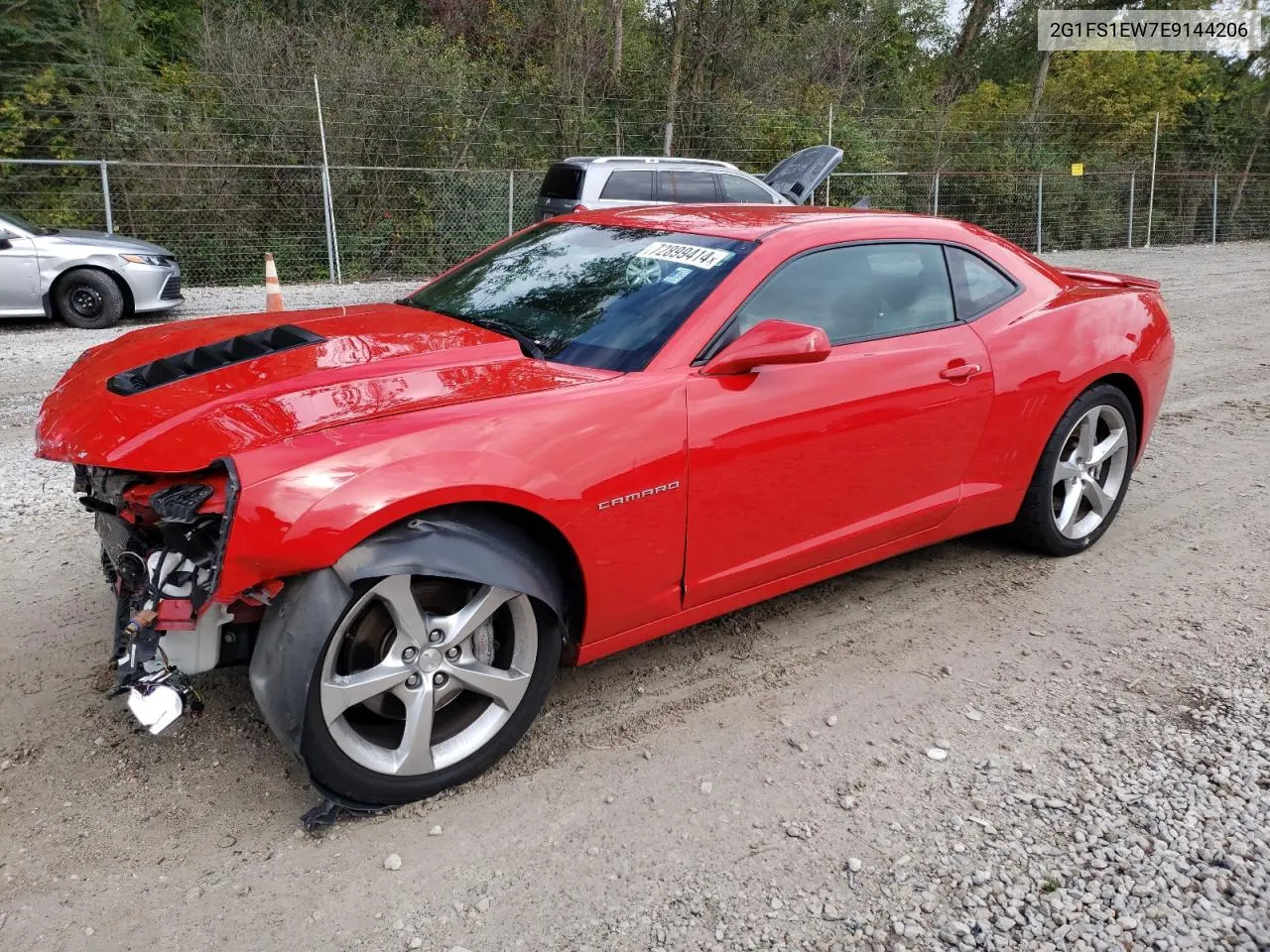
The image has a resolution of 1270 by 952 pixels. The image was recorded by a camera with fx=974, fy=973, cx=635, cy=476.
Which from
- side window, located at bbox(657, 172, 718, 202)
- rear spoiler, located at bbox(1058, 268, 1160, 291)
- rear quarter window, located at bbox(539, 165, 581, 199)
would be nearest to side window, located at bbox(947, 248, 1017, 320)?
rear spoiler, located at bbox(1058, 268, 1160, 291)

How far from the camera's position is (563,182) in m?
13.2

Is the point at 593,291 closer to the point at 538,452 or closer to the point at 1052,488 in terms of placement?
the point at 538,452

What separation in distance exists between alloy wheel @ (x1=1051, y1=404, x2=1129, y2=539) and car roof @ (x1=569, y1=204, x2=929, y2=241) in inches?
46.8

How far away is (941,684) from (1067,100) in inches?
1076

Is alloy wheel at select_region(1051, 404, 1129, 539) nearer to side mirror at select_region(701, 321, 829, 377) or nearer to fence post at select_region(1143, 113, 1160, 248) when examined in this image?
side mirror at select_region(701, 321, 829, 377)

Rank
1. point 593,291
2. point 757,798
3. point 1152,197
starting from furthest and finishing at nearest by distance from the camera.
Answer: point 1152,197 → point 593,291 → point 757,798

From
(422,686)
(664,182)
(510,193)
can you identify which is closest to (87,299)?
(664,182)

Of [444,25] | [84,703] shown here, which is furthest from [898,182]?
[84,703]

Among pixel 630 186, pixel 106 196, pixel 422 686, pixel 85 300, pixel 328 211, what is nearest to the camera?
pixel 422 686

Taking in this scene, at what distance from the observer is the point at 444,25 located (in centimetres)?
2339

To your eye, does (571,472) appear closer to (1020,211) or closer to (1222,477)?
(1222,477)

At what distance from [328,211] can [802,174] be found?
23.4 ft

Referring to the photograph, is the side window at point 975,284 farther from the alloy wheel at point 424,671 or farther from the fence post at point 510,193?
the fence post at point 510,193

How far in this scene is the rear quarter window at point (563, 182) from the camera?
1295cm
